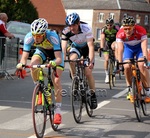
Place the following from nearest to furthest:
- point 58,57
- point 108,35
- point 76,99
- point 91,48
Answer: point 58,57 < point 76,99 < point 91,48 < point 108,35

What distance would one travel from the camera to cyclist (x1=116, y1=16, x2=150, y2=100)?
9367mm

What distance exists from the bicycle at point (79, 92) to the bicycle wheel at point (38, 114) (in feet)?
3.47

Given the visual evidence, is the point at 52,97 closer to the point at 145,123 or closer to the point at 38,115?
the point at 38,115

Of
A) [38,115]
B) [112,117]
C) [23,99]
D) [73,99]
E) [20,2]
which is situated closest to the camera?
[38,115]

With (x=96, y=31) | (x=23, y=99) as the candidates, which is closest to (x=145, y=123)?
(x=23, y=99)

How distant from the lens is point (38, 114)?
295 inches

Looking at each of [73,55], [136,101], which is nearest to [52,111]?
[73,55]

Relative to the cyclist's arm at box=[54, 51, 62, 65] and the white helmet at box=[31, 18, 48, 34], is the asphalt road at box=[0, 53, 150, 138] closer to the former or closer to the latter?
the cyclist's arm at box=[54, 51, 62, 65]

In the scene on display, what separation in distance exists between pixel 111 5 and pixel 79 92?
297 feet

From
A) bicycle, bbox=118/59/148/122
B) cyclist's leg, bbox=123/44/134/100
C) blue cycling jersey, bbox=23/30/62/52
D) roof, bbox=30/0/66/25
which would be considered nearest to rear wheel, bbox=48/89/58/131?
blue cycling jersey, bbox=23/30/62/52

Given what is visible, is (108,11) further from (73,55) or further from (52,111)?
(52,111)

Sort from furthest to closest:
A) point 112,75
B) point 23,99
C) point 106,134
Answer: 1. point 112,75
2. point 23,99
3. point 106,134

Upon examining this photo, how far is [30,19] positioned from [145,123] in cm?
4346

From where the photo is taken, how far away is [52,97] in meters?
8.02
